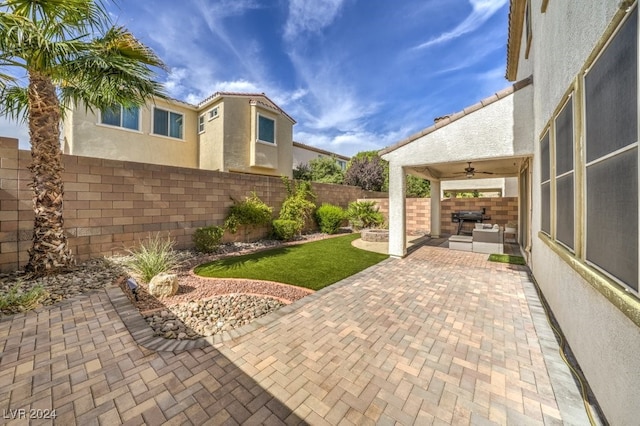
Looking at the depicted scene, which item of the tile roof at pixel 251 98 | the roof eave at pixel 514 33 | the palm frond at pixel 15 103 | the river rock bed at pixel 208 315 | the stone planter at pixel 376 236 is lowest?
the river rock bed at pixel 208 315

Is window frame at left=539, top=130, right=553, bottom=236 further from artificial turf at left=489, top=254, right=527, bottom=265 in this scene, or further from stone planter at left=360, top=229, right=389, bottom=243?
stone planter at left=360, top=229, right=389, bottom=243

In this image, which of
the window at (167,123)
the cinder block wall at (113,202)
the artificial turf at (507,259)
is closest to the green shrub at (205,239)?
the cinder block wall at (113,202)

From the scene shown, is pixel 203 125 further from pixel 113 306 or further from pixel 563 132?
pixel 563 132

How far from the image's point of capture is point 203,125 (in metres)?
18.2

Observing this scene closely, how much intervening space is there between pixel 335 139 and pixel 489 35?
2825 cm

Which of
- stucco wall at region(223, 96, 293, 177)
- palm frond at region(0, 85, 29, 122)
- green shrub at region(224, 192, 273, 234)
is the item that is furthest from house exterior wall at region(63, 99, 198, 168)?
green shrub at region(224, 192, 273, 234)

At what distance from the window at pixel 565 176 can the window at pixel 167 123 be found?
19.3m

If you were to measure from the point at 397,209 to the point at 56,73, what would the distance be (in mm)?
10495

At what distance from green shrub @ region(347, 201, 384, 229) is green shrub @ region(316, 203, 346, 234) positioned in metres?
1.69

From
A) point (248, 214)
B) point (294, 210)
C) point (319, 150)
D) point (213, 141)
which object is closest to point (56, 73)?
point (248, 214)

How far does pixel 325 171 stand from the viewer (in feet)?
88.9

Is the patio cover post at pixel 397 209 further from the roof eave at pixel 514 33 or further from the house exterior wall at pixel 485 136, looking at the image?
the roof eave at pixel 514 33

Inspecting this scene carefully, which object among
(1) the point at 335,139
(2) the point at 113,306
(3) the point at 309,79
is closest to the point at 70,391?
(2) the point at 113,306

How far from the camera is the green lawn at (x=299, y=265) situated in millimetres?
6980
